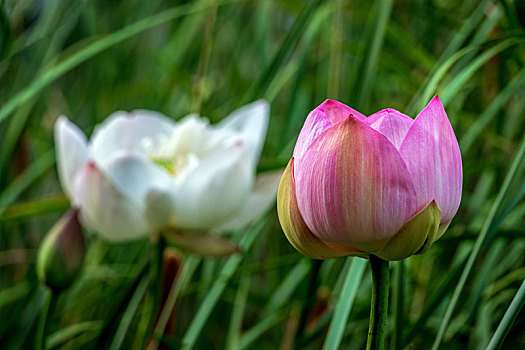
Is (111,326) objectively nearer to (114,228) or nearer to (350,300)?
(114,228)

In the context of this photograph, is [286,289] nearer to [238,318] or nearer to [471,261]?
[238,318]

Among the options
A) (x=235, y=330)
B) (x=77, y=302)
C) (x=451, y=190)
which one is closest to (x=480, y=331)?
(x=235, y=330)

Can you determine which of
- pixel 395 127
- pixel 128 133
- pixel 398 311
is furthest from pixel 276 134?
pixel 395 127

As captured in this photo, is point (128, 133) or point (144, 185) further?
point (128, 133)

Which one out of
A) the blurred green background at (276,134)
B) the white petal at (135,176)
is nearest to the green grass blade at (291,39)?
the blurred green background at (276,134)

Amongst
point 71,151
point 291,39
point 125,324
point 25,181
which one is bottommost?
point 25,181

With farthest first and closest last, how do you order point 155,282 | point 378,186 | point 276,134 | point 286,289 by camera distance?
point 276,134, point 286,289, point 155,282, point 378,186

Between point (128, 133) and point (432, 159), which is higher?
point (432, 159)
